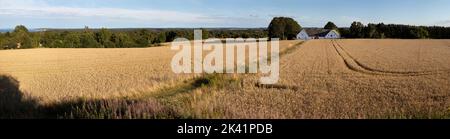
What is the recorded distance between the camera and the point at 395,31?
130 metres

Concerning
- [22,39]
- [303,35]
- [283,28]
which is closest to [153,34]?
[22,39]

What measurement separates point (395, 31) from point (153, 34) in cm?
7528

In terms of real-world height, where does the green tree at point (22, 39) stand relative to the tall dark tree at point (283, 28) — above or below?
below

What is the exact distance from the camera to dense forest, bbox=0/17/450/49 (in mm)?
95062

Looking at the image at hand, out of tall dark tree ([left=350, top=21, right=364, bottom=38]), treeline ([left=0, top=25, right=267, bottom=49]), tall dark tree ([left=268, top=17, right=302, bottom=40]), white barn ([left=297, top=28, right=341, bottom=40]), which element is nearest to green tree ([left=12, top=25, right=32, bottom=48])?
treeline ([left=0, top=25, right=267, bottom=49])

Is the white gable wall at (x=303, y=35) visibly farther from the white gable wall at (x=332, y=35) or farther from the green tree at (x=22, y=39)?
the green tree at (x=22, y=39)

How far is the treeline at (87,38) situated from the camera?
93.6m

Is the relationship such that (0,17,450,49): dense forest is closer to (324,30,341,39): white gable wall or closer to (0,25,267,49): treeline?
(0,25,267,49): treeline

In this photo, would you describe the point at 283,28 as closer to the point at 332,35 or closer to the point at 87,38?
the point at 332,35

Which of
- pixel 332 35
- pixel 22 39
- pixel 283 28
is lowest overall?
pixel 22 39

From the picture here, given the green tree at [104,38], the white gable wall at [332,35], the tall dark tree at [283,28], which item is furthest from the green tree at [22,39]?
the white gable wall at [332,35]

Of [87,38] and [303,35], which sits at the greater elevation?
[303,35]
